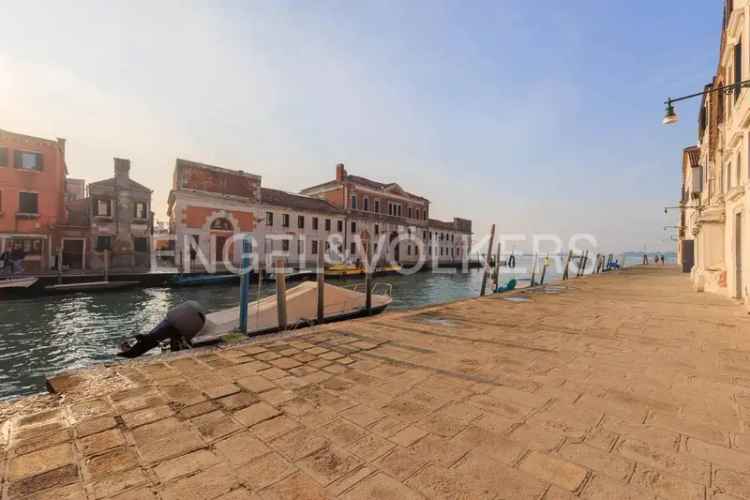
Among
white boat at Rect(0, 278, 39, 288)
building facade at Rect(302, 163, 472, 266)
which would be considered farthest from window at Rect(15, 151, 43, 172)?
building facade at Rect(302, 163, 472, 266)

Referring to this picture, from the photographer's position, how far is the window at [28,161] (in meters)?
20.9

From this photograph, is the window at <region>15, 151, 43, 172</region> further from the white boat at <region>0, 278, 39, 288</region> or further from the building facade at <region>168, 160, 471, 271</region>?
the white boat at <region>0, 278, 39, 288</region>

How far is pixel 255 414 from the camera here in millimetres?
2836

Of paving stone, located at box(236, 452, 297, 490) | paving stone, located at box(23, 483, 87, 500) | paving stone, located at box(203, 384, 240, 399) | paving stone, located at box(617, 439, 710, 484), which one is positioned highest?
paving stone, located at box(617, 439, 710, 484)

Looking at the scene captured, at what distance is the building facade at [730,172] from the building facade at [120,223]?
32.9 meters

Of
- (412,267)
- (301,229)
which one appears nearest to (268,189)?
(301,229)

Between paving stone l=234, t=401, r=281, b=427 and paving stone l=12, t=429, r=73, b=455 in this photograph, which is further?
paving stone l=234, t=401, r=281, b=427

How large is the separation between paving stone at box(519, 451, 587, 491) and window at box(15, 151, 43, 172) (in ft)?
105

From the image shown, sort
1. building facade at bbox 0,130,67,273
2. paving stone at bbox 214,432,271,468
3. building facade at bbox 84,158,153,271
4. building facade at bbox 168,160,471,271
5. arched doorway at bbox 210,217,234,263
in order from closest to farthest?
paving stone at bbox 214,432,271,468 < building facade at bbox 0,130,67,273 < building facade at bbox 84,158,153,271 < building facade at bbox 168,160,471,271 < arched doorway at bbox 210,217,234,263

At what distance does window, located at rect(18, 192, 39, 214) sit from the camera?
68.8 ft

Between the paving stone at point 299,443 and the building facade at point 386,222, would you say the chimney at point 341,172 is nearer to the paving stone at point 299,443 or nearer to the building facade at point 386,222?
the building facade at point 386,222

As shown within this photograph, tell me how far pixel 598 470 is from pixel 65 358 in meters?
11.0

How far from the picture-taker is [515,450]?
7.55ft

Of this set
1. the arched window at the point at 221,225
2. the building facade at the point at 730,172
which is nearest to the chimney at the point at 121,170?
the arched window at the point at 221,225
